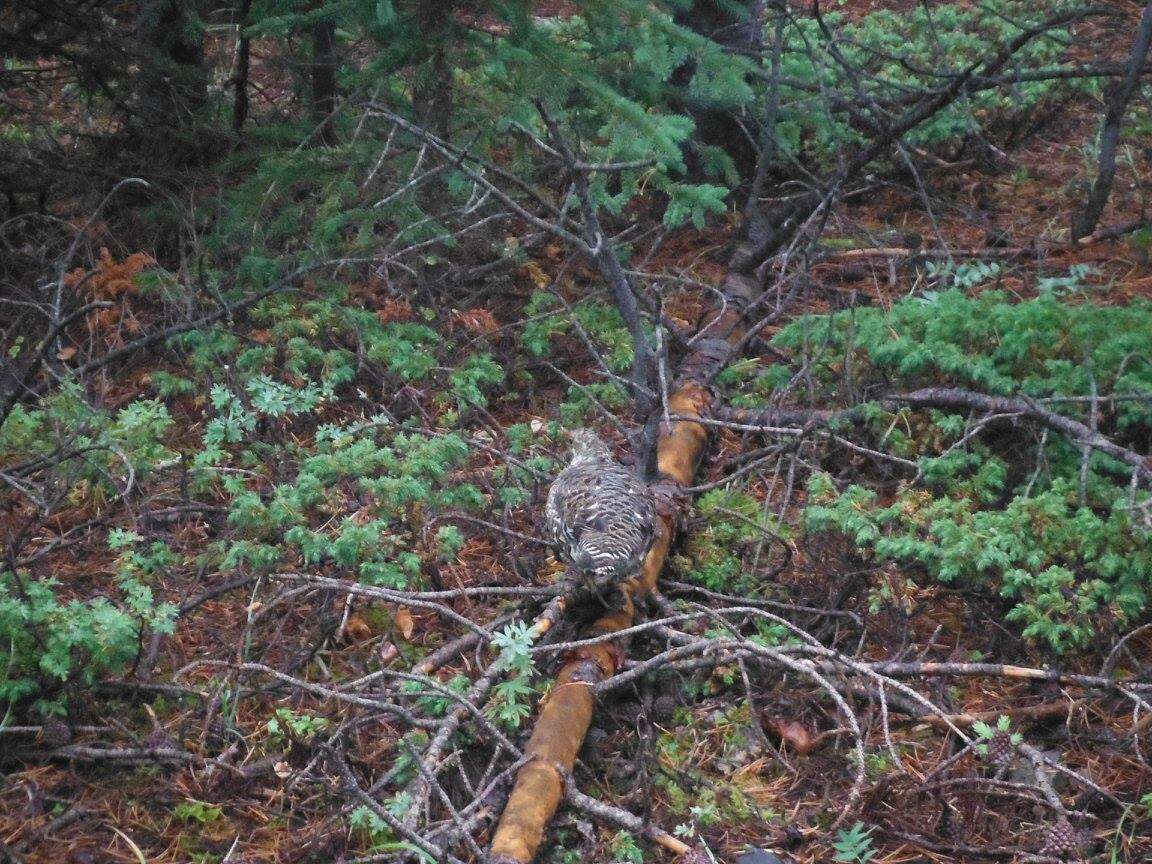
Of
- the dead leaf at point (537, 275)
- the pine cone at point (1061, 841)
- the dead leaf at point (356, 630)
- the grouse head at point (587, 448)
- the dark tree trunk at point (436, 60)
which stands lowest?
the dead leaf at point (356, 630)

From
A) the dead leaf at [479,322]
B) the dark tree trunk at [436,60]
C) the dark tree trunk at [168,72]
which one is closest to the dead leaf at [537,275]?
Result: the dead leaf at [479,322]

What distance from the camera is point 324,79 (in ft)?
24.3

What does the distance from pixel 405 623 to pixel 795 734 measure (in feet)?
5.48

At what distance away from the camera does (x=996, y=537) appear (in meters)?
4.56

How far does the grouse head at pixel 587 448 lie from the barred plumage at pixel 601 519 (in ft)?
0.15

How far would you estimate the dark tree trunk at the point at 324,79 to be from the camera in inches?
274

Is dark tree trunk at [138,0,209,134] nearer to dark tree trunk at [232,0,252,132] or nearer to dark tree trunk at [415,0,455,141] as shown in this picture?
dark tree trunk at [232,0,252,132]

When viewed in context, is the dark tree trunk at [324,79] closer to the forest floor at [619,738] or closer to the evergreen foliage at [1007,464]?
the forest floor at [619,738]

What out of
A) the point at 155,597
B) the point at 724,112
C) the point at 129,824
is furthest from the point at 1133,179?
the point at 129,824

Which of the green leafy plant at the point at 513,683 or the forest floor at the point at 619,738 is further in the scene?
the green leafy plant at the point at 513,683

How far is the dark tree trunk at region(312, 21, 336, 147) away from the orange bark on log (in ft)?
9.14

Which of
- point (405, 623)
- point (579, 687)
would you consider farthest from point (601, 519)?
point (405, 623)

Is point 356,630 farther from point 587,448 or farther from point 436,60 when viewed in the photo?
point 436,60

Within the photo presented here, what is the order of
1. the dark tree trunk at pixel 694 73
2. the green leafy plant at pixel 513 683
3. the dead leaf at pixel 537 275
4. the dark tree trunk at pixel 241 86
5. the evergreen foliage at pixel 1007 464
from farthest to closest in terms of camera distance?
the dark tree trunk at pixel 694 73
the dark tree trunk at pixel 241 86
the dead leaf at pixel 537 275
the evergreen foliage at pixel 1007 464
the green leafy plant at pixel 513 683
